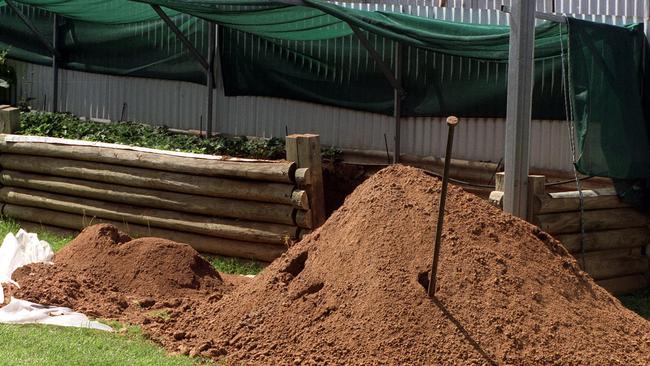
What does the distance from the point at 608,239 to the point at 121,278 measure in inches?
162

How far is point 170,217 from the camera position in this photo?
1083 cm

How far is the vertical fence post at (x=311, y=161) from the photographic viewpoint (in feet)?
32.3

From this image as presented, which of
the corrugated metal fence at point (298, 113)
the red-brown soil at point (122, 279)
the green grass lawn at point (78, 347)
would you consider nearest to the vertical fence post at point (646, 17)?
the corrugated metal fence at point (298, 113)

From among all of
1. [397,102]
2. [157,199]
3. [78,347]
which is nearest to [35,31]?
[157,199]

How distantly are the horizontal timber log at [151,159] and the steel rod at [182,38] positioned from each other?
2388 mm

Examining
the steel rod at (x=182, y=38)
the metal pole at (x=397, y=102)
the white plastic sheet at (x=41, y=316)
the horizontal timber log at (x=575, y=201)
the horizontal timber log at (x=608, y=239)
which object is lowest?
the white plastic sheet at (x=41, y=316)

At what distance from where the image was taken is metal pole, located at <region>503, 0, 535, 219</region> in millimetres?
8617

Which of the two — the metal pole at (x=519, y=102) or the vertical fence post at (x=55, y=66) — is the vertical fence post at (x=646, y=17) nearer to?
the metal pole at (x=519, y=102)

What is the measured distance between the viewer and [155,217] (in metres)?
10.9

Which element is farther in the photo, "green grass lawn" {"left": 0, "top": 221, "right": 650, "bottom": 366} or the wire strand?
the wire strand

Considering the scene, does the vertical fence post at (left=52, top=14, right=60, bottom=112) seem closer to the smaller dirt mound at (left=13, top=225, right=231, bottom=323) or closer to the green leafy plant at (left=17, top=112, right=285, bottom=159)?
the green leafy plant at (left=17, top=112, right=285, bottom=159)

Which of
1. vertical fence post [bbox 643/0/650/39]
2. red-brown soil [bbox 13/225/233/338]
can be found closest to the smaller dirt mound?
red-brown soil [bbox 13/225/233/338]

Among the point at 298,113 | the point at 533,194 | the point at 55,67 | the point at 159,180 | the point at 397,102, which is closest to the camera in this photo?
the point at 533,194

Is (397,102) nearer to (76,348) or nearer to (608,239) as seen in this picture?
(608,239)
